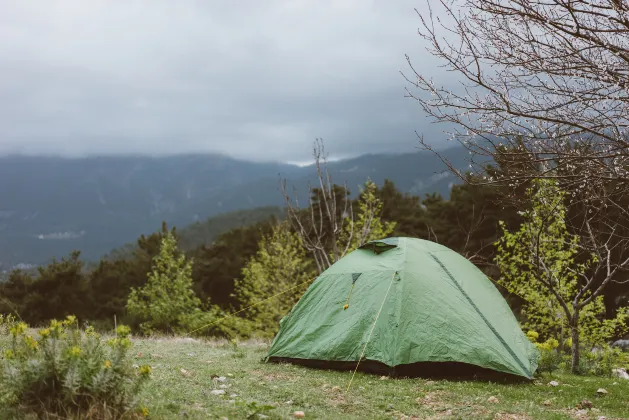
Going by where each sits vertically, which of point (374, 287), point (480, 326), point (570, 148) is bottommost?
point (480, 326)

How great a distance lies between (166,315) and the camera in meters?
29.7

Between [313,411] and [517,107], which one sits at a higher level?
[517,107]

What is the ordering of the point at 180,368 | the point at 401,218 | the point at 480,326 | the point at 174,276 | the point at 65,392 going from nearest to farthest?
1. the point at 65,392
2. the point at 180,368
3. the point at 480,326
4. the point at 174,276
5. the point at 401,218

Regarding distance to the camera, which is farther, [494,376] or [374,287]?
[374,287]

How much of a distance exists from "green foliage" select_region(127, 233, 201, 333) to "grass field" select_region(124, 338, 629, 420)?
2014 centimetres

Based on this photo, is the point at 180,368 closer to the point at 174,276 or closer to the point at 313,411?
the point at 313,411

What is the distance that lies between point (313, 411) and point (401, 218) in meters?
30.7

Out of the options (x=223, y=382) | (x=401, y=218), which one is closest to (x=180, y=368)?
(x=223, y=382)

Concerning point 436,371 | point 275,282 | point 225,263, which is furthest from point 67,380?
point 225,263

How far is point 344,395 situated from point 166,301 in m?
23.9

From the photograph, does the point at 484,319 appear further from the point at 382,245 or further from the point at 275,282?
the point at 275,282

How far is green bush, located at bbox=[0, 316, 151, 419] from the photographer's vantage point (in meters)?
5.05

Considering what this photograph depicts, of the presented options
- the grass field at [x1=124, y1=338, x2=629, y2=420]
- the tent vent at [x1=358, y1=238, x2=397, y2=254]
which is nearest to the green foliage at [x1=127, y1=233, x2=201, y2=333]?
the tent vent at [x1=358, y1=238, x2=397, y2=254]

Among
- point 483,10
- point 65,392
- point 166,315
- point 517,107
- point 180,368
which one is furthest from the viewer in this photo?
point 166,315
